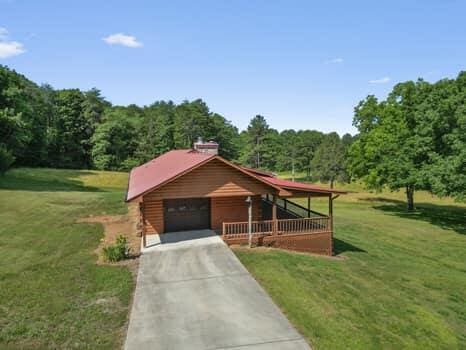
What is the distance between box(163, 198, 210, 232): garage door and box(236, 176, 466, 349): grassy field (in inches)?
130

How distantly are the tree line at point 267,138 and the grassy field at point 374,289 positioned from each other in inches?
311

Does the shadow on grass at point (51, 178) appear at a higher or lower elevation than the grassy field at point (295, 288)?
higher

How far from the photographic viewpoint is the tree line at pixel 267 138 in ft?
89.5

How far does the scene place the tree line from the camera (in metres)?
27.3

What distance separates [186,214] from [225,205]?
1.83m

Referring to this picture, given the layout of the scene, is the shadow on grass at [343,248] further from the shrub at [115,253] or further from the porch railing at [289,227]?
the shrub at [115,253]

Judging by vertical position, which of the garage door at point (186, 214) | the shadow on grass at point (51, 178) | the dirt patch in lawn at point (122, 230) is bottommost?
the dirt patch in lawn at point (122, 230)

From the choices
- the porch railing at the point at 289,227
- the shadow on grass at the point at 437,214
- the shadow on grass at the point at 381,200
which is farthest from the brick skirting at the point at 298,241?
the shadow on grass at the point at 381,200

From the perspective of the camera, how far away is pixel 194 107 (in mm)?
73500

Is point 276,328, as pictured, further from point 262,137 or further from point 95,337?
point 262,137

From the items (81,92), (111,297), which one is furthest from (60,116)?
(111,297)

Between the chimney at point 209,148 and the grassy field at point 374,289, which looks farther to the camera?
the chimney at point 209,148

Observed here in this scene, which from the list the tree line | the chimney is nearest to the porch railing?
the chimney

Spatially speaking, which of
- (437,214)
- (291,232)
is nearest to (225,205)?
(291,232)
